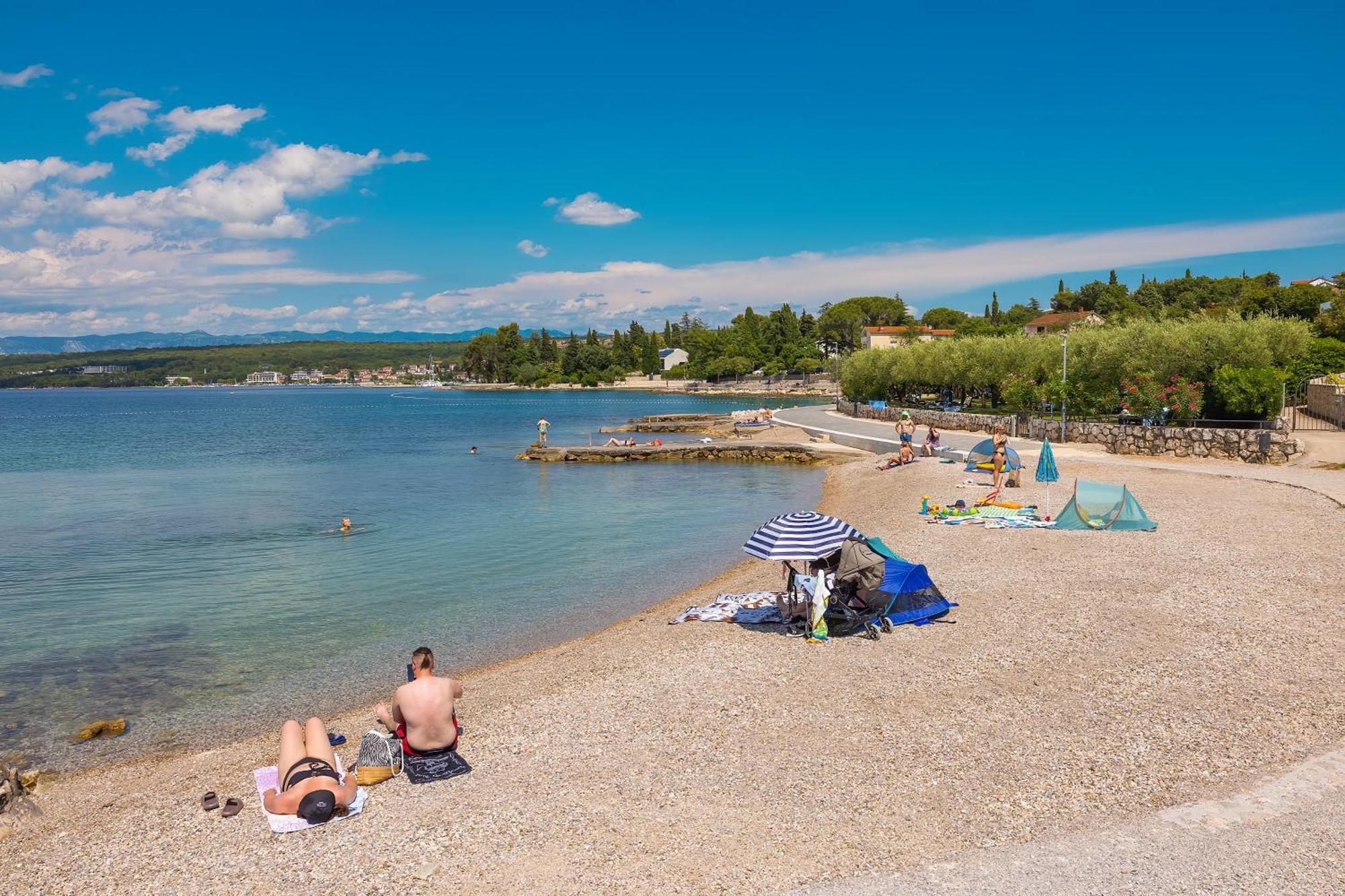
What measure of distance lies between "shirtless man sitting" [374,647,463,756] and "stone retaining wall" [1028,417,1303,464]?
95.5 ft

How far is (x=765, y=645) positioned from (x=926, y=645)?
7.07ft

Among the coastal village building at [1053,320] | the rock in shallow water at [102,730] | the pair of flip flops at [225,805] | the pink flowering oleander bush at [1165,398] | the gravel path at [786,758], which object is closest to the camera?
the gravel path at [786,758]

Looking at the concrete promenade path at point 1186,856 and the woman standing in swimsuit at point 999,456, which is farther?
the woman standing in swimsuit at point 999,456

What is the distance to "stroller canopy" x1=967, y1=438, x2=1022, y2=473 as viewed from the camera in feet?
79.0

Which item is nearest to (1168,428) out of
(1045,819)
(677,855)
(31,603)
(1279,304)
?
(1045,819)

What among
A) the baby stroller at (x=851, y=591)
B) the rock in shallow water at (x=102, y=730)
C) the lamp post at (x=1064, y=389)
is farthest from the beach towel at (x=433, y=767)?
the lamp post at (x=1064, y=389)

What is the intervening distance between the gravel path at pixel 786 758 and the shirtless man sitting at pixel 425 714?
Result: 410mm

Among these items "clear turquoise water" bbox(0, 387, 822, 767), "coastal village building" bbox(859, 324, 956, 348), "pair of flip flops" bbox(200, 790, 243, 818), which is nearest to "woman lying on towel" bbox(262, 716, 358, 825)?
"pair of flip flops" bbox(200, 790, 243, 818)

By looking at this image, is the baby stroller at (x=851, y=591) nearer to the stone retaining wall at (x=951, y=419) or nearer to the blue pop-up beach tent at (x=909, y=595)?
the blue pop-up beach tent at (x=909, y=595)

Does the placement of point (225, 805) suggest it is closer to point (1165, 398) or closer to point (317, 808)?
point (317, 808)

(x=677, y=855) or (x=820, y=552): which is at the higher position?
(x=820, y=552)

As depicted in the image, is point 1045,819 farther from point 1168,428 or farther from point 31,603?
point 1168,428

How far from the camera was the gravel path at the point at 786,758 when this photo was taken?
21.7ft

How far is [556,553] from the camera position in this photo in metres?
21.8
